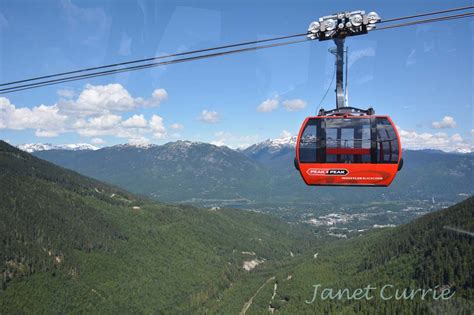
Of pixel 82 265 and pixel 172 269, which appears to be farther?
pixel 172 269

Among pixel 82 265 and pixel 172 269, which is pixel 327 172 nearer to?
pixel 82 265

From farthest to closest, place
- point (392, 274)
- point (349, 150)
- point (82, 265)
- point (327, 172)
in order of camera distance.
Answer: point (82, 265) < point (392, 274) < point (327, 172) < point (349, 150)

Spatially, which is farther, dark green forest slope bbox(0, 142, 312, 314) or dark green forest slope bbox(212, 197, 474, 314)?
dark green forest slope bbox(0, 142, 312, 314)

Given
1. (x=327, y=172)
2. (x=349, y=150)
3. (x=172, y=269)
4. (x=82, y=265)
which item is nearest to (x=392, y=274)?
(x=172, y=269)

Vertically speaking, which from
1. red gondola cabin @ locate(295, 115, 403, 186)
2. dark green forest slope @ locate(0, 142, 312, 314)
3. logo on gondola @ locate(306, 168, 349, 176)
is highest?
red gondola cabin @ locate(295, 115, 403, 186)

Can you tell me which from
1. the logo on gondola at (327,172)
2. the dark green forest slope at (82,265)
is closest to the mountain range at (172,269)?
the dark green forest slope at (82,265)

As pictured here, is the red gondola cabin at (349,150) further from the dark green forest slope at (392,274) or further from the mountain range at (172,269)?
the mountain range at (172,269)

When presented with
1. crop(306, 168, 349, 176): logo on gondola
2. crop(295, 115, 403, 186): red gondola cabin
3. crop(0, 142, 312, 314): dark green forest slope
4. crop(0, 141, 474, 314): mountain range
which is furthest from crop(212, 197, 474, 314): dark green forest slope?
crop(306, 168, 349, 176): logo on gondola

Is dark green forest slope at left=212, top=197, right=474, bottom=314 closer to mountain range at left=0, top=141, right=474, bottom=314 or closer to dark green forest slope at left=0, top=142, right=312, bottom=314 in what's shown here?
mountain range at left=0, top=141, right=474, bottom=314

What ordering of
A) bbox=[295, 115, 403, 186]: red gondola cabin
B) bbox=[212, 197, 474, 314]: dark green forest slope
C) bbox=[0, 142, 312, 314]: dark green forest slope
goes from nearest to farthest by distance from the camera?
bbox=[295, 115, 403, 186]: red gondola cabin < bbox=[212, 197, 474, 314]: dark green forest slope < bbox=[0, 142, 312, 314]: dark green forest slope
